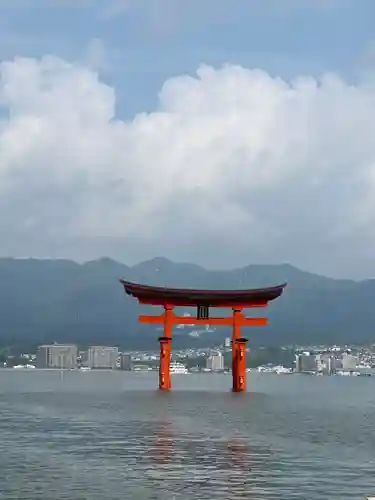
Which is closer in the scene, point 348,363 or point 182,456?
point 182,456

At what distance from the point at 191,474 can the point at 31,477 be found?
12.0ft

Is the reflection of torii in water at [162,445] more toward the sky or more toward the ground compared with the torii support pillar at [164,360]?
more toward the ground

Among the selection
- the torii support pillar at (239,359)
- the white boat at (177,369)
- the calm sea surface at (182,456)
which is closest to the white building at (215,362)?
the white boat at (177,369)

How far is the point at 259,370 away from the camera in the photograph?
188m

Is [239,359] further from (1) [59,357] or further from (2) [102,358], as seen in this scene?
(1) [59,357]

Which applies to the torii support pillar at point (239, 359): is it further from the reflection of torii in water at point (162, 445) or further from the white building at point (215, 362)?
the white building at point (215, 362)

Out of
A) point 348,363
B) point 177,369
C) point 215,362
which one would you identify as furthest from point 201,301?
point 348,363

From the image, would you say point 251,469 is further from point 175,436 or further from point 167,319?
point 167,319

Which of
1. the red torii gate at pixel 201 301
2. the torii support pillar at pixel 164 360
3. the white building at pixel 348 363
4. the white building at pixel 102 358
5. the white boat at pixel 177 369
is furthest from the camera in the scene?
the white building at pixel 348 363

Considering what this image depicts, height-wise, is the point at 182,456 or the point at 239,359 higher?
the point at 239,359

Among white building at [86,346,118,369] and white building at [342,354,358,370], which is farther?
white building at [342,354,358,370]

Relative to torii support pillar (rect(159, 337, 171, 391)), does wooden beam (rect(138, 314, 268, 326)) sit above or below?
above

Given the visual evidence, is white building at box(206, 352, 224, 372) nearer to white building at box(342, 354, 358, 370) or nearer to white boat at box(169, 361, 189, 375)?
white boat at box(169, 361, 189, 375)

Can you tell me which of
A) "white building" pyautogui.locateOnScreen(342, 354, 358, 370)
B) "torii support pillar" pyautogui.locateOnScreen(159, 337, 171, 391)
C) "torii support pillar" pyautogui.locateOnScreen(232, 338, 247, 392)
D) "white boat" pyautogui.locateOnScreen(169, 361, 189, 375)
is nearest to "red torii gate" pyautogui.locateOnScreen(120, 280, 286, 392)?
"torii support pillar" pyautogui.locateOnScreen(232, 338, 247, 392)
